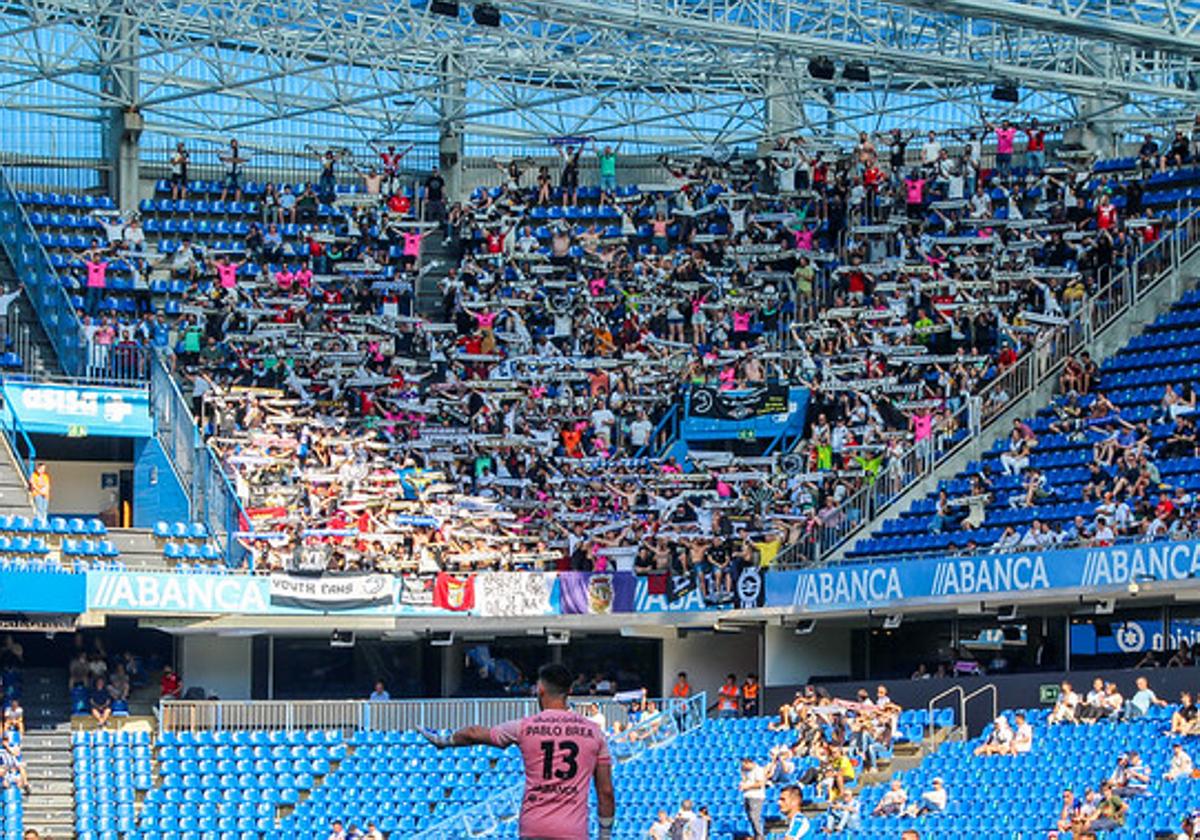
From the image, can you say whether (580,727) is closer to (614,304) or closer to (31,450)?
(31,450)

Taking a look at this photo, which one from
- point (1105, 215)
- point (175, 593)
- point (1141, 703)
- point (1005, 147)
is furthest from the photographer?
point (1005, 147)

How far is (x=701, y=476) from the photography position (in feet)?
129

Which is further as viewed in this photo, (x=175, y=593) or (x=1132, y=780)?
(x=175, y=593)

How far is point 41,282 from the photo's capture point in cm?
4309

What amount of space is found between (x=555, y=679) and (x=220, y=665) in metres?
29.1

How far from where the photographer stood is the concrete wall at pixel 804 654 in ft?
122

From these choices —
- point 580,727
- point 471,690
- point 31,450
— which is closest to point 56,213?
point 31,450

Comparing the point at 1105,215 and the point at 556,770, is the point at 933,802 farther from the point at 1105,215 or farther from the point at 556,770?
the point at 556,770

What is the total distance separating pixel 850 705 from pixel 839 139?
21034 mm

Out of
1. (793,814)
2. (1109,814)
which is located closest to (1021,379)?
(793,814)

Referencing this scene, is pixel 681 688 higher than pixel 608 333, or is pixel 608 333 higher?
pixel 608 333

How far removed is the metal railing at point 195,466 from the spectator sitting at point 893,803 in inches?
475

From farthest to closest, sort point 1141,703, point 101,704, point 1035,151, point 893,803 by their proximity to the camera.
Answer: point 1035,151 < point 101,704 < point 1141,703 < point 893,803

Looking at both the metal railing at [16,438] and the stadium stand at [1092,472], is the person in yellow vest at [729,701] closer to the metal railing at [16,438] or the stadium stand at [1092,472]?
the stadium stand at [1092,472]
